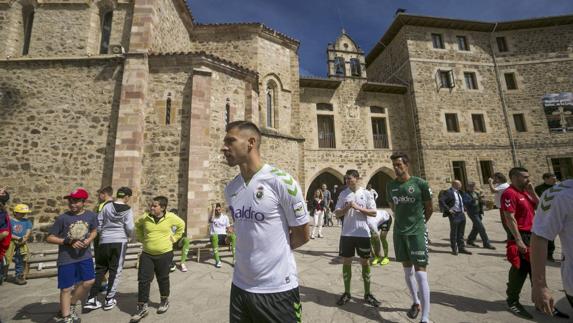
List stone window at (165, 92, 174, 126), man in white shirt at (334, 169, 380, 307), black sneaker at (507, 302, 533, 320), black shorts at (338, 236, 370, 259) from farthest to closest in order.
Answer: stone window at (165, 92, 174, 126)
black shorts at (338, 236, 370, 259)
man in white shirt at (334, 169, 380, 307)
black sneaker at (507, 302, 533, 320)

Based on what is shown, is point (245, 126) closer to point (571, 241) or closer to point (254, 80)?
point (571, 241)

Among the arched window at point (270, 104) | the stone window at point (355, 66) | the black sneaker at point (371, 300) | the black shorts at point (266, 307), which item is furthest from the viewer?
the stone window at point (355, 66)

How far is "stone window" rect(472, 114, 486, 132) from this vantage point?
17.3 meters

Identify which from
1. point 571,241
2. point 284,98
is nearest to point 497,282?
point 571,241

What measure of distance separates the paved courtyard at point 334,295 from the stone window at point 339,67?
14607 millimetres

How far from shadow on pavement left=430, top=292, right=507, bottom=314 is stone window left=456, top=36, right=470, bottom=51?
20376mm

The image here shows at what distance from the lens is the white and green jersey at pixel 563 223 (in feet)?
5.45

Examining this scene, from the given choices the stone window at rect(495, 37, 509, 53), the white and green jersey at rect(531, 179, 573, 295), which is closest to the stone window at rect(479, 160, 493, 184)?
the stone window at rect(495, 37, 509, 53)

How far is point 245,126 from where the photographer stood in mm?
1800

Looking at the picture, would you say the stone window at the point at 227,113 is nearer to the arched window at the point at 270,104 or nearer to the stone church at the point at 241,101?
the stone church at the point at 241,101

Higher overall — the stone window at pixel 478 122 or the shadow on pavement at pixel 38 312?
the stone window at pixel 478 122

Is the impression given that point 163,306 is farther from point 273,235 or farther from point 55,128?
point 55,128

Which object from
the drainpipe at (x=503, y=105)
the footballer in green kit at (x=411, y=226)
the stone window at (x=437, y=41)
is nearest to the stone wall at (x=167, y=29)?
the footballer in green kit at (x=411, y=226)

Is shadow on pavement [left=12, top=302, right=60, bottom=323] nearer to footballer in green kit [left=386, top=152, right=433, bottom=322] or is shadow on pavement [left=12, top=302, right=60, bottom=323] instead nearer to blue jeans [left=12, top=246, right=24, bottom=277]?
blue jeans [left=12, top=246, right=24, bottom=277]
